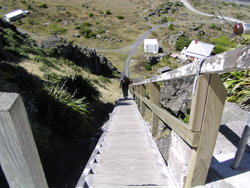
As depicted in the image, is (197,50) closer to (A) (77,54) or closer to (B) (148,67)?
(B) (148,67)

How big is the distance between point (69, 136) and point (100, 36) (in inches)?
1458

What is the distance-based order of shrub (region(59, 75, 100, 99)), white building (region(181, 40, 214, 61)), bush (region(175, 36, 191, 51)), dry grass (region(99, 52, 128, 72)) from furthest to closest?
bush (region(175, 36, 191, 51)) < white building (region(181, 40, 214, 61)) < dry grass (region(99, 52, 128, 72)) < shrub (region(59, 75, 100, 99))

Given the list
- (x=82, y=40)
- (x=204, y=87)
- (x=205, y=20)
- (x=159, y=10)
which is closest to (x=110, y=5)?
(x=159, y=10)

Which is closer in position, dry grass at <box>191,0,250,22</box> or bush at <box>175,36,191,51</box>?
bush at <box>175,36,191,51</box>

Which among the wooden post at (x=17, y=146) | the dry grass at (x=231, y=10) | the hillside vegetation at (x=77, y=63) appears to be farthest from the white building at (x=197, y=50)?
the wooden post at (x=17, y=146)

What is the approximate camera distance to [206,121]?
4.25 feet

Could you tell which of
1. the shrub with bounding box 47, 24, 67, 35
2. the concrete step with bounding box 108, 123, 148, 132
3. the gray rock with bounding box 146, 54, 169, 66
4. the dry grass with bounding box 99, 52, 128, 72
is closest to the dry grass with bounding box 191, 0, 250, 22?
the gray rock with bounding box 146, 54, 169, 66

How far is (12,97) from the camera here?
2.60ft

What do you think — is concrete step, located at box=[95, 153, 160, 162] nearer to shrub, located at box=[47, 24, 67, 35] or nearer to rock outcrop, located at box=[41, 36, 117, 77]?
rock outcrop, located at box=[41, 36, 117, 77]

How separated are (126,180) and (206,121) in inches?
47.2

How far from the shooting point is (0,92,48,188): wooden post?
77 centimetres

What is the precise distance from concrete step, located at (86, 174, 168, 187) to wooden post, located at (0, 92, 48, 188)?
1.19m

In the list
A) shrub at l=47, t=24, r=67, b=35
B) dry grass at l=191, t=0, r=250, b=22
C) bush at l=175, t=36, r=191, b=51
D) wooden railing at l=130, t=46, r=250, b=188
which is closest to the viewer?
wooden railing at l=130, t=46, r=250, b=188

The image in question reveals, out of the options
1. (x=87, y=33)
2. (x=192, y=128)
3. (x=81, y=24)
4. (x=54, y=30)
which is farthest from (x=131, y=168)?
(x=81, y=24)
